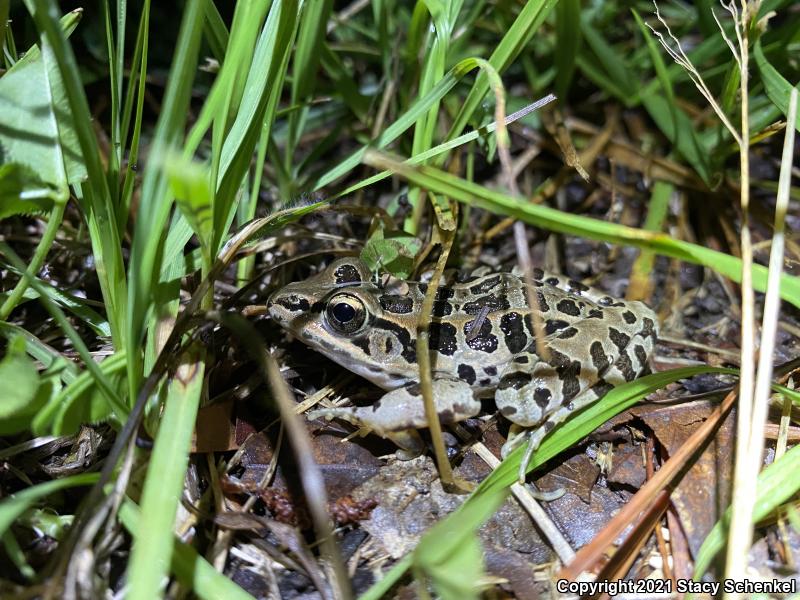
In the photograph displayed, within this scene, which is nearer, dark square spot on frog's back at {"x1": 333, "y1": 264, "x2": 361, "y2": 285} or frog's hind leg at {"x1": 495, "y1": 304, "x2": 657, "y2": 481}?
frog's hind leg at {"x1": 495, "y1": 304, "x2": 657, "y2": 481}

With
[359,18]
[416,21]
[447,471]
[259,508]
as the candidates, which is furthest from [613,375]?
[359,18]

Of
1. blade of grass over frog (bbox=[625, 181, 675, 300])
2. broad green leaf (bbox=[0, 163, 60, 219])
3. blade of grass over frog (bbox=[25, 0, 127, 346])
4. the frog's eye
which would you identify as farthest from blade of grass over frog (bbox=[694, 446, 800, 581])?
broad green leaf (bbox=[0, 163, 60, 219])

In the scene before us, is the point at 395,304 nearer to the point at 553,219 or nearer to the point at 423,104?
the point at 423,104

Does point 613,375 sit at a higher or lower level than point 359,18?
lower

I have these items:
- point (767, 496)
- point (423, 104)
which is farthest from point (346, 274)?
point (767, 496)

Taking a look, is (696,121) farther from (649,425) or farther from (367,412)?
(367,412)

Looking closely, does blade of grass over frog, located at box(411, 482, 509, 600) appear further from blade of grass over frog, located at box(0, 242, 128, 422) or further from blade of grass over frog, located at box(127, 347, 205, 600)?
blade of grass over frog, located at box(0, 242, 128, 422)

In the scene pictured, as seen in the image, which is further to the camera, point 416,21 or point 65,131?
point 416,21
